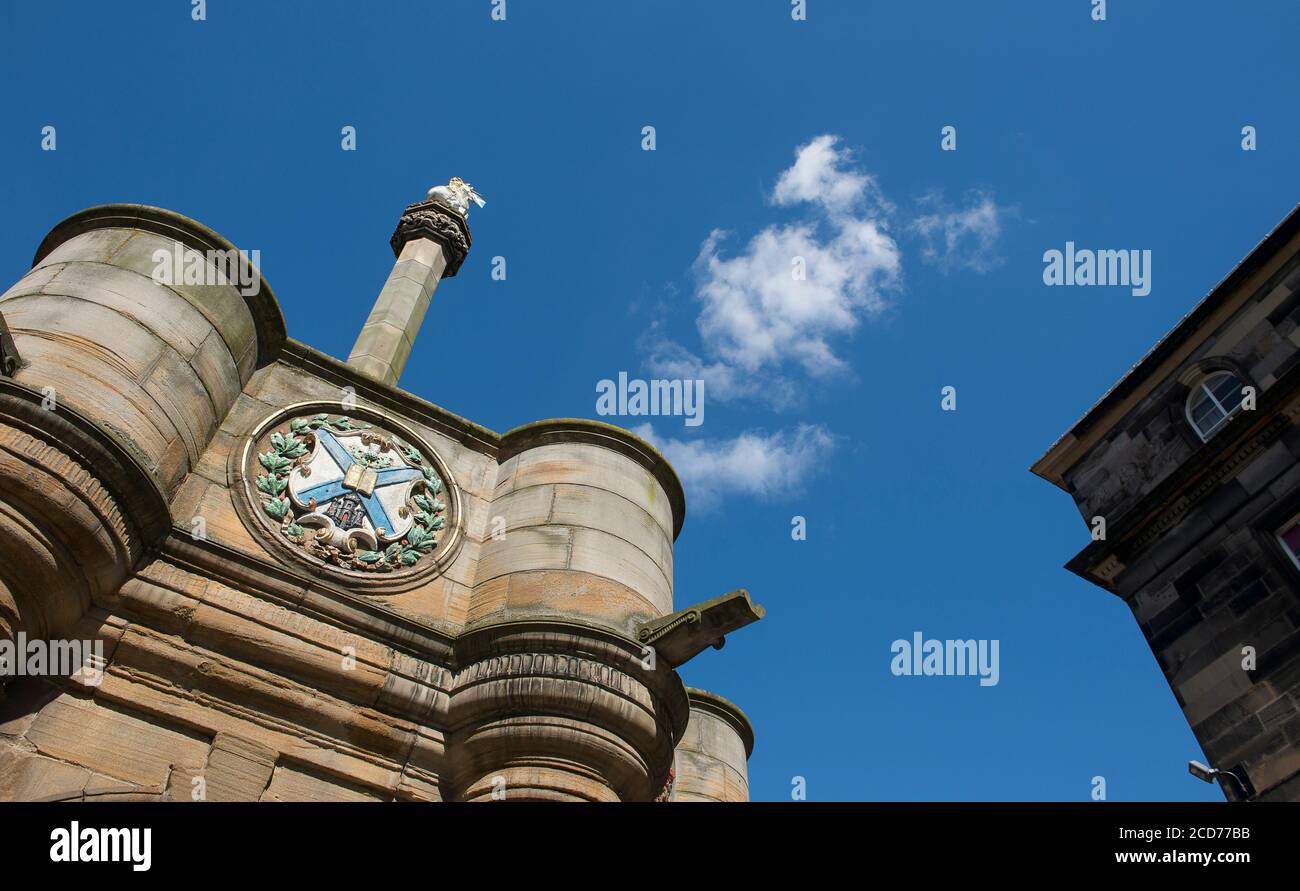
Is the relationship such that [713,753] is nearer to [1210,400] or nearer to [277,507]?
[277,507]

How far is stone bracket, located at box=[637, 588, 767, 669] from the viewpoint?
27.3 feet

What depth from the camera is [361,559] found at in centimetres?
902

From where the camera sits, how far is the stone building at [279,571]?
7082 mm

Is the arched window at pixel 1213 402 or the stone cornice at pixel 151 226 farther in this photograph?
the arched window at pixel 1213 402

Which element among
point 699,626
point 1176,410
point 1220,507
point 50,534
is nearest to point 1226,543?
point 1220,507

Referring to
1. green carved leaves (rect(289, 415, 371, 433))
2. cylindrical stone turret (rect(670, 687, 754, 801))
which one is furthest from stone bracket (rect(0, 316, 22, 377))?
cylindrical stone turret (rect(670, 687, 754, 801))

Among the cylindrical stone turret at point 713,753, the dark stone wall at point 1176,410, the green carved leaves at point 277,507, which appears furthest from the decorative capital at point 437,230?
the dark stone wall at point 1176,410

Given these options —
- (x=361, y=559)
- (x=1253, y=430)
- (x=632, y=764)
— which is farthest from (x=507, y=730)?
(x=1253, y=430)

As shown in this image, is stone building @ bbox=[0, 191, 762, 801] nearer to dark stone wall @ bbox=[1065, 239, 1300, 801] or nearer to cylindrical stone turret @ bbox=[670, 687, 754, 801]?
cylindrical stone turret @ bbox=[670, 687, 754, 801]

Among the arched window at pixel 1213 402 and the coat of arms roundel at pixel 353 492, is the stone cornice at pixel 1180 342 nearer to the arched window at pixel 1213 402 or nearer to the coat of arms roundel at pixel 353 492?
the arched window at pixel 1213 402

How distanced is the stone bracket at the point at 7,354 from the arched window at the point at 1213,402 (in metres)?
14.8

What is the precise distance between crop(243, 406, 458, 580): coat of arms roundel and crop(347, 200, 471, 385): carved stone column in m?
3.16
